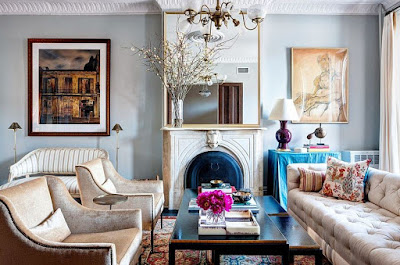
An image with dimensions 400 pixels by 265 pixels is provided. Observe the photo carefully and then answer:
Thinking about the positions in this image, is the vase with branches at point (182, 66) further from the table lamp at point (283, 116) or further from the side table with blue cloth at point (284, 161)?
the side table with blue cloth at point (284, 161)

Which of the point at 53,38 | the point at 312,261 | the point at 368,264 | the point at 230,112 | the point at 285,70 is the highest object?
the point at 53,38

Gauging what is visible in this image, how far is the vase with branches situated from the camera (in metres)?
4.32

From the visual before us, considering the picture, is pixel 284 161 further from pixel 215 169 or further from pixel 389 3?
pixel 389 3

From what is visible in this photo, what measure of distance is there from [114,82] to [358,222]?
12.1 ft

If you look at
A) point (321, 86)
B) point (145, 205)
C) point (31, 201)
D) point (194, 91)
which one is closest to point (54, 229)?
point (31, 201)

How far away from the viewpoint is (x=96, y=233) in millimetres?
2160

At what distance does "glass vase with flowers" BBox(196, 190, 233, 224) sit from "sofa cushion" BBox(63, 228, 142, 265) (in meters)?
0.50

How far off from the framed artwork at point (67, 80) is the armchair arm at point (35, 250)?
10.1 feet

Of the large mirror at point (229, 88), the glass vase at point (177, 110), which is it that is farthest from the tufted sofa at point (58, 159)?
the large mirror at point (229, 88)

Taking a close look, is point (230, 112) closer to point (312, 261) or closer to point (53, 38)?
point (312, 261)

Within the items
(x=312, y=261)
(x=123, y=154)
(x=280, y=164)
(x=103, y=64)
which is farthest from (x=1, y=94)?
(x=312, y=261)

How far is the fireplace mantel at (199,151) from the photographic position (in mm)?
4270

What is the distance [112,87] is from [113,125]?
0.57 metres

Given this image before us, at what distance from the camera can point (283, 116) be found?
419 cm
